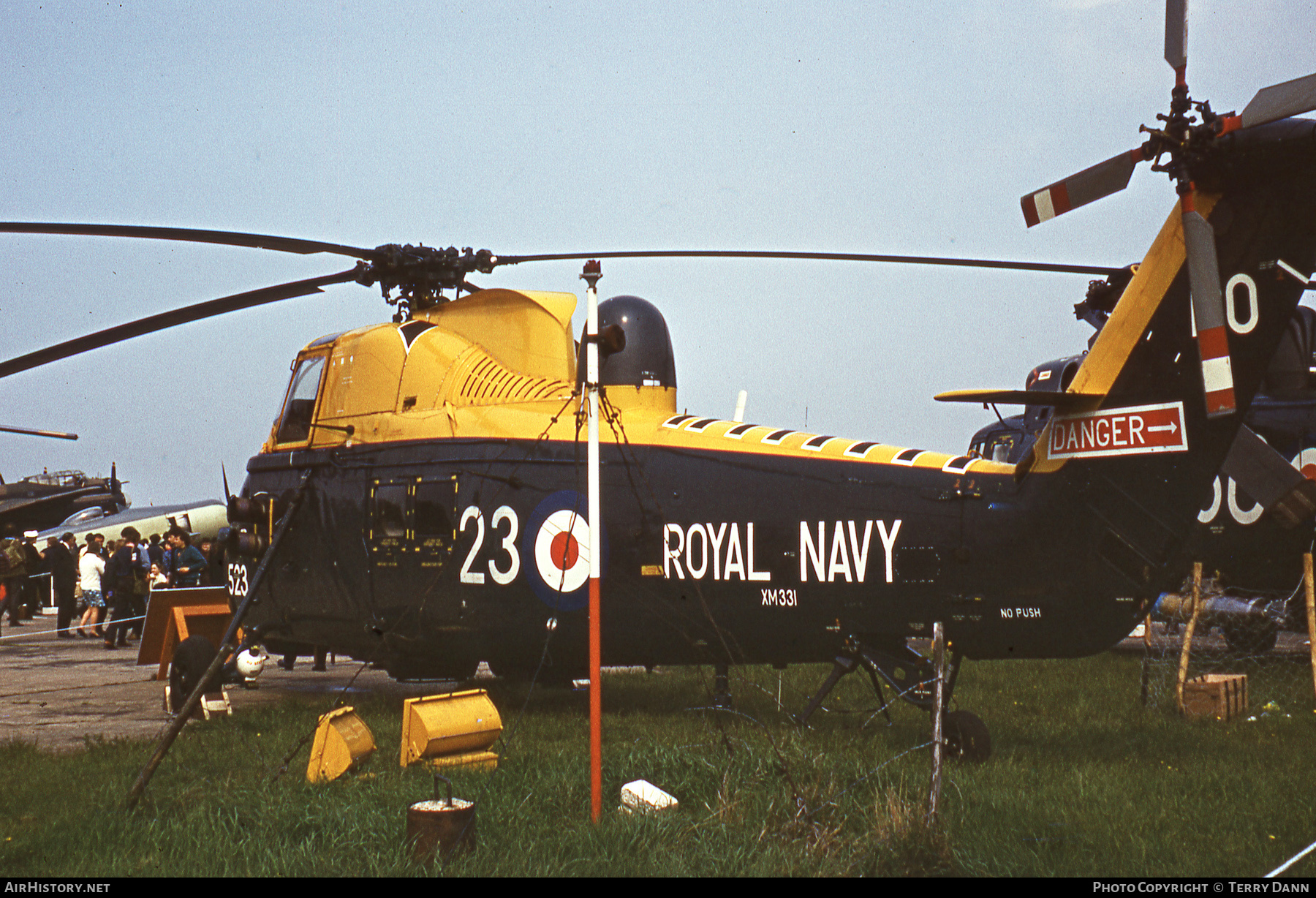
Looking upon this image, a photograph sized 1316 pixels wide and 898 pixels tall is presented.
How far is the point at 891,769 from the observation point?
7.76 meters

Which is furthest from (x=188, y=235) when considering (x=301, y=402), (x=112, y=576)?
(x=112, y=576)

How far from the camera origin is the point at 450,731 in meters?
7.77

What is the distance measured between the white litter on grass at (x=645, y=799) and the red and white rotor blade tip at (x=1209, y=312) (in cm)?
415

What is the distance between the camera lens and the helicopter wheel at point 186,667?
1143cm

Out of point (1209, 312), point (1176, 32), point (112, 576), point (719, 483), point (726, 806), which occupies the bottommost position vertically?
point (112, 576)

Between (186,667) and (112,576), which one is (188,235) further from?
(112,576)

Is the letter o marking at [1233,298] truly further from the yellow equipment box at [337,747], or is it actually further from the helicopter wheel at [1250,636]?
the helicopter wheel at [1250,636]

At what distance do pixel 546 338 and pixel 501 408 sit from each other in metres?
1.01

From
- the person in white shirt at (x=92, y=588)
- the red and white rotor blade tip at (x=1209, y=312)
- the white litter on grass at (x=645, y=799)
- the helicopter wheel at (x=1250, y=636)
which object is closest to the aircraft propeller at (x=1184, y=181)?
the red and white rotor blade tip at (x=1209, y=312)

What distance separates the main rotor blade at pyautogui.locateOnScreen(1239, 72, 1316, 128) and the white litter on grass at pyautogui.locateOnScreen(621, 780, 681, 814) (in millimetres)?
5568

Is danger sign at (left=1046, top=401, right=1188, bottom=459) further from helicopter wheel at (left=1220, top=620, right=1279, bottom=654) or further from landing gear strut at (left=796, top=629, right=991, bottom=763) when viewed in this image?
helicopter wheel at (left=1220, top=620, right=1279, bottom=654)

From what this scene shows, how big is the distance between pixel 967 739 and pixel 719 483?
2.81 meters
